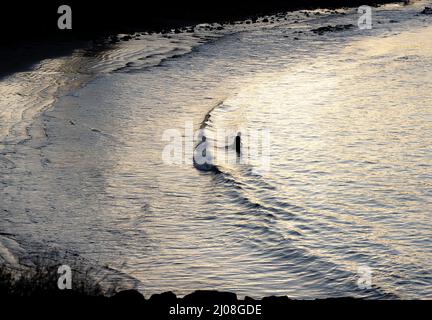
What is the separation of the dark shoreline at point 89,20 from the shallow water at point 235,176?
481 cm

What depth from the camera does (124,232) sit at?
17.6 m

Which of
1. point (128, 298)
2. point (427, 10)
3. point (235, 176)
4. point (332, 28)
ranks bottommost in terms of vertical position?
point (235, 176)

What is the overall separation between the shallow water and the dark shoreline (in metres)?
4.81

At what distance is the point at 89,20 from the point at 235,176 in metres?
36.4

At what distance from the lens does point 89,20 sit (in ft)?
183

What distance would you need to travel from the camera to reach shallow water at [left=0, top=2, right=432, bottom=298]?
15812 millimetres

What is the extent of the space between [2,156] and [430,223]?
13.0m

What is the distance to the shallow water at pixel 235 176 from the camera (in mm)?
15812
